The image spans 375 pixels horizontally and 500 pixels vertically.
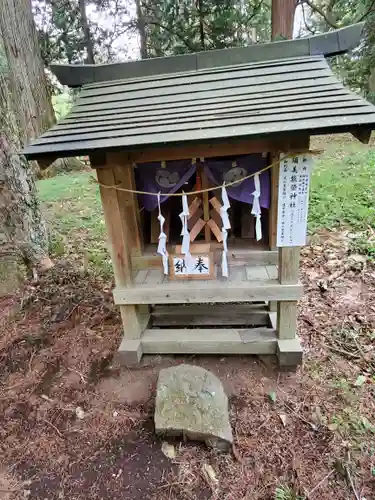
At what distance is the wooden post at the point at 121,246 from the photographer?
2537mm

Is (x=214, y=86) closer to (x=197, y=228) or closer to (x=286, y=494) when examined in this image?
(x=197, y=228)

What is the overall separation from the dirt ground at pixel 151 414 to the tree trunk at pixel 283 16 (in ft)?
17.6

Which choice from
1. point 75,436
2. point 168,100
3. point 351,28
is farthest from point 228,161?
point 75,436

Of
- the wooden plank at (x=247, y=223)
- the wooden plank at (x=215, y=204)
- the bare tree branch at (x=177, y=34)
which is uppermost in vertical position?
the bare tree branch at (x=177, y=34)

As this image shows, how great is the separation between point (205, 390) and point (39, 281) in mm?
2767

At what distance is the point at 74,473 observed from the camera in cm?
221

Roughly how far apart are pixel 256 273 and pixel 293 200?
78 centimetres

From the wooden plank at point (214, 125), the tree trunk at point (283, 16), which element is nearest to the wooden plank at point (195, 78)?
the wooden plank at point (214, 125)

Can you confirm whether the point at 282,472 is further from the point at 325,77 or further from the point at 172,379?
the point at 325,77

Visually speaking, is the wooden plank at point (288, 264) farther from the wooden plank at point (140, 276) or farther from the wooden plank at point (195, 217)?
the wooden plank at point (140, 276)

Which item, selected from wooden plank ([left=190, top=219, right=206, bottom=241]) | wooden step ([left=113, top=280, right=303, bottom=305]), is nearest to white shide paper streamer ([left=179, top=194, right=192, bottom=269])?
wooden plank ([left=190, top=219, right=206, bottom=241])

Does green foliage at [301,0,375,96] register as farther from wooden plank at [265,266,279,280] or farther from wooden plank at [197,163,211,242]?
wooden plank at [265,266,279,280]

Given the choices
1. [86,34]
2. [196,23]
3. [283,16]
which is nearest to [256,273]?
[283,16]

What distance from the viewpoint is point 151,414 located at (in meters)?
2.57
